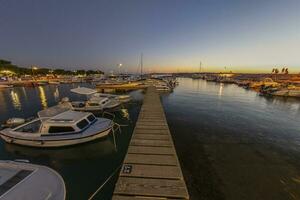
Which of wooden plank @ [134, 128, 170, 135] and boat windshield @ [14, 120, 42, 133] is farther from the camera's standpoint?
boat windshield @ [14, 120, 42, 133]

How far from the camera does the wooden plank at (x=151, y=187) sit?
4059 mm

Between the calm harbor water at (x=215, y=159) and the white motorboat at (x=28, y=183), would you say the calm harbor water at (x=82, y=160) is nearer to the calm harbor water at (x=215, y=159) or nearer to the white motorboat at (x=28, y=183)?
the calm harbor water at (x=215, y=159)

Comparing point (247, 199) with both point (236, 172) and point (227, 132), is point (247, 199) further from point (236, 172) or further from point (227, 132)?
→ point (227, 132)

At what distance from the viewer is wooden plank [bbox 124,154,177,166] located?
550 cm

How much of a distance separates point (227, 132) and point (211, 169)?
6.47m

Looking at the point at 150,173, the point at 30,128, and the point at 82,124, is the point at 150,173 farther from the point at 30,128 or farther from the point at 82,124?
the point at 30,128

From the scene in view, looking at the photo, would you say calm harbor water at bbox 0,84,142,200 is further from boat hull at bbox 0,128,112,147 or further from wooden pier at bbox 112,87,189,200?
wooden pier at bbox 112,87,189,200

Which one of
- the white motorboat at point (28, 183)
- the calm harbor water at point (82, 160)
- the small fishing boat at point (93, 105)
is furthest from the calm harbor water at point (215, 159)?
the small fishing boat at point (93, 105)

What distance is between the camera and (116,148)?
10.2 meters

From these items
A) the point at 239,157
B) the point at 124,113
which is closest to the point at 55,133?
the point at 124,113

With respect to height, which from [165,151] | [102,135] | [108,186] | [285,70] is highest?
[285,70]

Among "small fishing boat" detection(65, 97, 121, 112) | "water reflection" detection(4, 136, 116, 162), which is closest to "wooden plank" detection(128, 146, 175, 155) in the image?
"water reflection" detection(4, 136, 116, 162)

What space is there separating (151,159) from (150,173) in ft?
2.81

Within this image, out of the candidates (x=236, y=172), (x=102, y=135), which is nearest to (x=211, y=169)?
(x=236, y=172)
